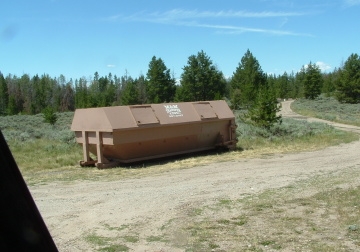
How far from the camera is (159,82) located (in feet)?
220

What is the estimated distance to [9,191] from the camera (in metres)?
1.10

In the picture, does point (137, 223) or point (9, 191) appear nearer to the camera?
point (9, 191)

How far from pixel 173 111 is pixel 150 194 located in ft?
21.8

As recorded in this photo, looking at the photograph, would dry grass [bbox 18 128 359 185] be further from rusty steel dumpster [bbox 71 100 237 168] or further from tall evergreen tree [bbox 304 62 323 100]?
tall evergreen tree [bbox 304 62 323 100]

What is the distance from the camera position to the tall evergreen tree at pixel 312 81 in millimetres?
73794

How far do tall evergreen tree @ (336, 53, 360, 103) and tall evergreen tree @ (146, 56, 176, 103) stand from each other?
26328 mm

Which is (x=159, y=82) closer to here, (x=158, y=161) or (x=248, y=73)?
(x=248, y=73)

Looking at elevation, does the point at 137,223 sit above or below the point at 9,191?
below

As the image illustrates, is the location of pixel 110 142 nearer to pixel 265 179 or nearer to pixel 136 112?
pixel 136 112

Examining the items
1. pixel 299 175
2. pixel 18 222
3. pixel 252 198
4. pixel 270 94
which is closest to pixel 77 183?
pixel 252 198

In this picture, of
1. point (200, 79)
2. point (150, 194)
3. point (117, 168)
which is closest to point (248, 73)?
point (200, 79)

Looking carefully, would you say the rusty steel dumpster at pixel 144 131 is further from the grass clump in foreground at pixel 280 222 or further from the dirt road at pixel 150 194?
the grass clump in foreground at pixel 280 222

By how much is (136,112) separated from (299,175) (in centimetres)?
603

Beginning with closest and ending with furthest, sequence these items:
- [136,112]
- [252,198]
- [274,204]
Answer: [274,204] < [252,198] < [136,112]
